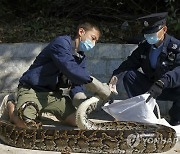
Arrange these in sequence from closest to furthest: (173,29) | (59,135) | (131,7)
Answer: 1. (59,135)
2. (173,29)
3. (131,7)

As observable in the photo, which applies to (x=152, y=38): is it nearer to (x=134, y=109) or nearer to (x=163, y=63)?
(x=163, y=63)

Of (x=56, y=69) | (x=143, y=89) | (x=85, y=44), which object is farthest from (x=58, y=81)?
(x=143, y=89)

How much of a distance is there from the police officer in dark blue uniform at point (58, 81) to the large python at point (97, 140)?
0.41m

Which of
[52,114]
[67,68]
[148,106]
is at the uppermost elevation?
[67,68]

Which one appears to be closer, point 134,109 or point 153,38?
point 134,109

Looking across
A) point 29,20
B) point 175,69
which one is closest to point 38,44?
point 29,20

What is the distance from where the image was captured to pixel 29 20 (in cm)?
938

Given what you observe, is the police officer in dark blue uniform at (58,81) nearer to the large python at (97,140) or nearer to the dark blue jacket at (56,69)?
the dark blue jacket at (56,69)

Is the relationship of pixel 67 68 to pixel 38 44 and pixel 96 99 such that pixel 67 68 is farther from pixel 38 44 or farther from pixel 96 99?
A: pixel 38 44

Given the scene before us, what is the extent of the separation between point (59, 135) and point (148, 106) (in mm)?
1090

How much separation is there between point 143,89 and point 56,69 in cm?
117

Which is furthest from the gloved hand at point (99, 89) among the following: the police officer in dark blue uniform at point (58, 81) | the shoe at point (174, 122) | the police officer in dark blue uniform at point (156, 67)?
the shoe at point (174, 122)

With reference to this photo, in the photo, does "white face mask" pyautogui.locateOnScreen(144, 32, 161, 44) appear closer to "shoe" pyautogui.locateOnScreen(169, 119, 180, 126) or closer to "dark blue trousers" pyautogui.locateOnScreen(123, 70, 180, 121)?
"dark blue trousers" pyautogui.locateOnScreen(123, 70, 180, 121)

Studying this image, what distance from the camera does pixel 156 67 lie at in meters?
6.25
